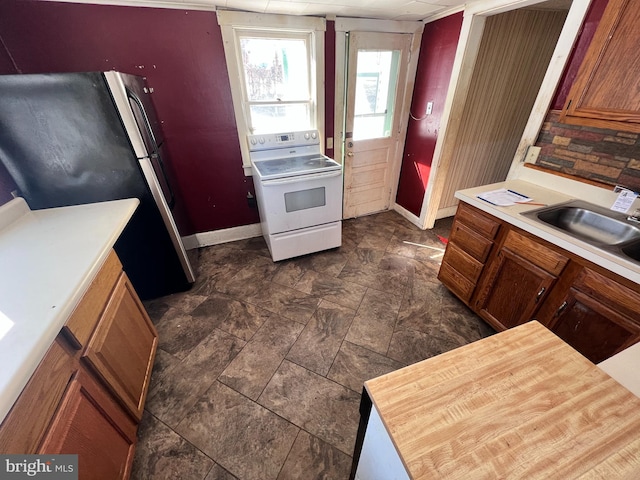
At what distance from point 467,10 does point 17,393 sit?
3.13 metres

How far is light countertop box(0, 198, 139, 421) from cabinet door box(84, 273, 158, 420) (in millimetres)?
A: 199

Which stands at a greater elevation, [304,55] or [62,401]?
[304,55]

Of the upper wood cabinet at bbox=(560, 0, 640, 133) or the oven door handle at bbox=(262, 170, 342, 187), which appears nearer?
the upper wood cabinet at bbox=(560, 0, 640, 133)

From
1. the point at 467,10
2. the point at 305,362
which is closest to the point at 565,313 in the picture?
the point at 305,362

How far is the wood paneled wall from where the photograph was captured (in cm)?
221

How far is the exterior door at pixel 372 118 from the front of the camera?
2398 mm

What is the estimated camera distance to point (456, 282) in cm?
188

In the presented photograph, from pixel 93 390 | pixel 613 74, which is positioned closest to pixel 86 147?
pixel 93 390

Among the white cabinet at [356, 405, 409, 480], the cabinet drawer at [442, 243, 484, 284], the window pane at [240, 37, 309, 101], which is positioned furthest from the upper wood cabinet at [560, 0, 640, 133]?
the window pane at [240, 37, 309, 101]

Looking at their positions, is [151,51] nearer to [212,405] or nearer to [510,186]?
[212,405]

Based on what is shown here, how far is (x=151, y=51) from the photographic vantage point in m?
1.86

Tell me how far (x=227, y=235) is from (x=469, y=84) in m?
2.73

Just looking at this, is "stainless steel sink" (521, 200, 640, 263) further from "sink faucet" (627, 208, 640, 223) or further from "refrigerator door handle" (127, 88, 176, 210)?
"refrigerator door handle" (127, 88, 176, 210)

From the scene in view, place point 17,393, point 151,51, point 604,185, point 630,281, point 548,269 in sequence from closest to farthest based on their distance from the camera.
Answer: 1. point 17,393
2. point 630,281
3. point 548,269
4. point 604,185
5. point 151,51
